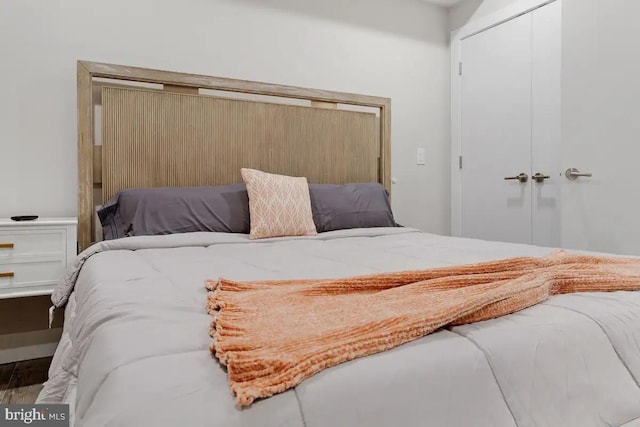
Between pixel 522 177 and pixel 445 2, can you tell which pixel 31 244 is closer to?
pixel 522 177

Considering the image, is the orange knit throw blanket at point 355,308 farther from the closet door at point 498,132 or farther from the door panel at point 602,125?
the closet door at point 498,132

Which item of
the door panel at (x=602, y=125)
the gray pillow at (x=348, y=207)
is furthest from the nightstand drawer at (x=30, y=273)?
the door panel at (x=602, y=125)

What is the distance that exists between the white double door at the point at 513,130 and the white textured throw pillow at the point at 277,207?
1.50m

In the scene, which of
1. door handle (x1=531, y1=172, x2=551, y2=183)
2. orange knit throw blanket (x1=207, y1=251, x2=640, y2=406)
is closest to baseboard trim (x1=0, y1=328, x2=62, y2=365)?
orange knit throw blanket (x1=207, y1=251, x2=640, y2=406)

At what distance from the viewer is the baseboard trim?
2.21 meters

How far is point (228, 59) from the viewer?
2654 millimetres

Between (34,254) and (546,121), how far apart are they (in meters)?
2.90

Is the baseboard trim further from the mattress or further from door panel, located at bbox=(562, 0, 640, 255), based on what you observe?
door panel, located at bbox=(562, 0, 640, 255)

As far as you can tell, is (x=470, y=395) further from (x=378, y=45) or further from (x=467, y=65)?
(x=467, y=65)

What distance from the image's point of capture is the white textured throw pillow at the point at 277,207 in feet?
7.09

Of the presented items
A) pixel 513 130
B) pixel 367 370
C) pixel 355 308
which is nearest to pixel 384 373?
pixel 367 370

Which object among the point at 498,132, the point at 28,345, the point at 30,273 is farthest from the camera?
the point at 498,132

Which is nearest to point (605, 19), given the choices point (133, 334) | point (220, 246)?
point (220, 246)

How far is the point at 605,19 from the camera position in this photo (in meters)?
2.31
